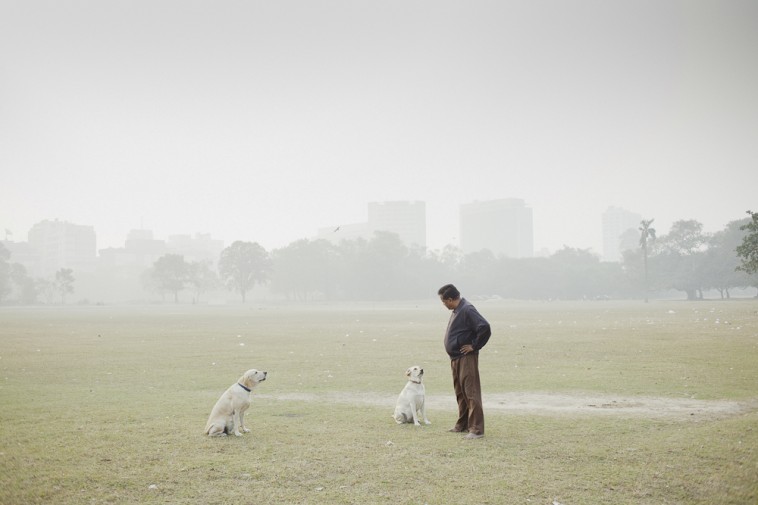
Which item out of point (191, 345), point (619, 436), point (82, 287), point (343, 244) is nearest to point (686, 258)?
point (343, 244)

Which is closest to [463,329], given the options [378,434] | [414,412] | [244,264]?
[414,412]

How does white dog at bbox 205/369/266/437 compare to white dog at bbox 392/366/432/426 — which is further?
white dog at bbox 392/366/432/426

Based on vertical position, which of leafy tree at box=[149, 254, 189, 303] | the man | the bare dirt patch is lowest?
the bare dirt patch

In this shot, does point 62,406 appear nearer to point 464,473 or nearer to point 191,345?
point 464,473

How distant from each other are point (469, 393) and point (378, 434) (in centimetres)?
185

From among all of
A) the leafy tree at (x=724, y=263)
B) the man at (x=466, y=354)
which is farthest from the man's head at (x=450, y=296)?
the leafy tree at (x=724, y=263)

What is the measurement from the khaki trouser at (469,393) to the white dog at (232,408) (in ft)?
11.9

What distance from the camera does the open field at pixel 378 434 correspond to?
7.57 metres

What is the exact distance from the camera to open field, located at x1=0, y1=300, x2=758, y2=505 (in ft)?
24.8

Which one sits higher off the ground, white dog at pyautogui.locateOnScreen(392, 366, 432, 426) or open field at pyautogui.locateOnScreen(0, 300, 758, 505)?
white dog at pyautogui.locateOnScreen(392, 366, 432, 426)

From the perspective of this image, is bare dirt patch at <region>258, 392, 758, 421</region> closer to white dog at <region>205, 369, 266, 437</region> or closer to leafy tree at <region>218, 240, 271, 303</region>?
white dog at <region>205, 369, 266, 437</region>

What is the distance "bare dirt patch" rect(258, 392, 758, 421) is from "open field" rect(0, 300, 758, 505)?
0.05 metres

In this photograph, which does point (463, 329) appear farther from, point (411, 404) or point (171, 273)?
point (171, 273)

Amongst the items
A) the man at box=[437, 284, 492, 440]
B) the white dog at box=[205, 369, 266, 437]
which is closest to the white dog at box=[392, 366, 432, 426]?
the man at box=[437, 284, 492, 440]
